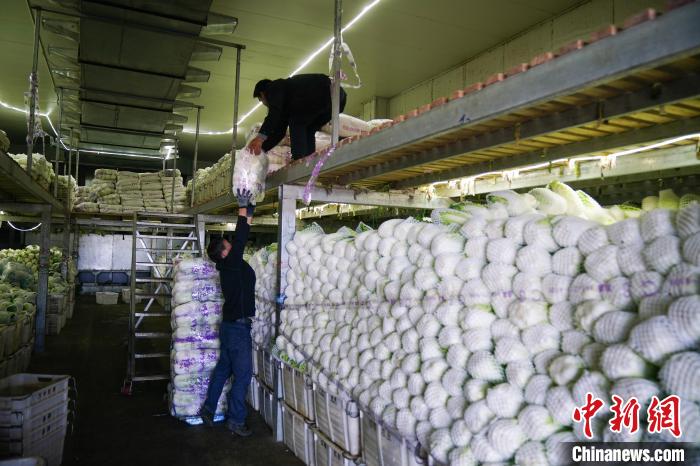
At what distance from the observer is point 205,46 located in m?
5.89

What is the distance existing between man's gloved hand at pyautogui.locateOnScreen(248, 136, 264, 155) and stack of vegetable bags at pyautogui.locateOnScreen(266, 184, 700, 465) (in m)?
1.83

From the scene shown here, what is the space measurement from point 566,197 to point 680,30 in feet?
4.06

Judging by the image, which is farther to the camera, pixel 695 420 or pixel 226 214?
pixel 226 214

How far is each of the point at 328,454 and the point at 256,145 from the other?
276 cm

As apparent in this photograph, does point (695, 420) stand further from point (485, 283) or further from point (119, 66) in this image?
point (119, 66)

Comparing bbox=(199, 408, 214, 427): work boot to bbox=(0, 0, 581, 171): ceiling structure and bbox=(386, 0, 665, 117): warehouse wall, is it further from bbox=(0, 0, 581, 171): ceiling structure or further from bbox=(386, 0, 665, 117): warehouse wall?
bbox=(386, 0, 665, 117): warehouse wall

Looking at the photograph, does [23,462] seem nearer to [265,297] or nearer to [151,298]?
[265,297]

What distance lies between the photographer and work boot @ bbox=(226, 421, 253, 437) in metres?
4.39

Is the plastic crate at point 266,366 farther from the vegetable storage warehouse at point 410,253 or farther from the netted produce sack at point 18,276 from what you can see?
the netted produce sack at point 18,276

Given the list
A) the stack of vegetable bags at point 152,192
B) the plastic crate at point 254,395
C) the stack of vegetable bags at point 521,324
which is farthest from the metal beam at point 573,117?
the stack of vegetable bags at point 152,192

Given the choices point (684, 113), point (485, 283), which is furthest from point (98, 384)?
point (684, 113)

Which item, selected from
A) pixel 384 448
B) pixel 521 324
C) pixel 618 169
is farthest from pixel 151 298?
pixel 618 169

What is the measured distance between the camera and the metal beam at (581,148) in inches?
85.0

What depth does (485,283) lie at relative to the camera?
7.22 feet
